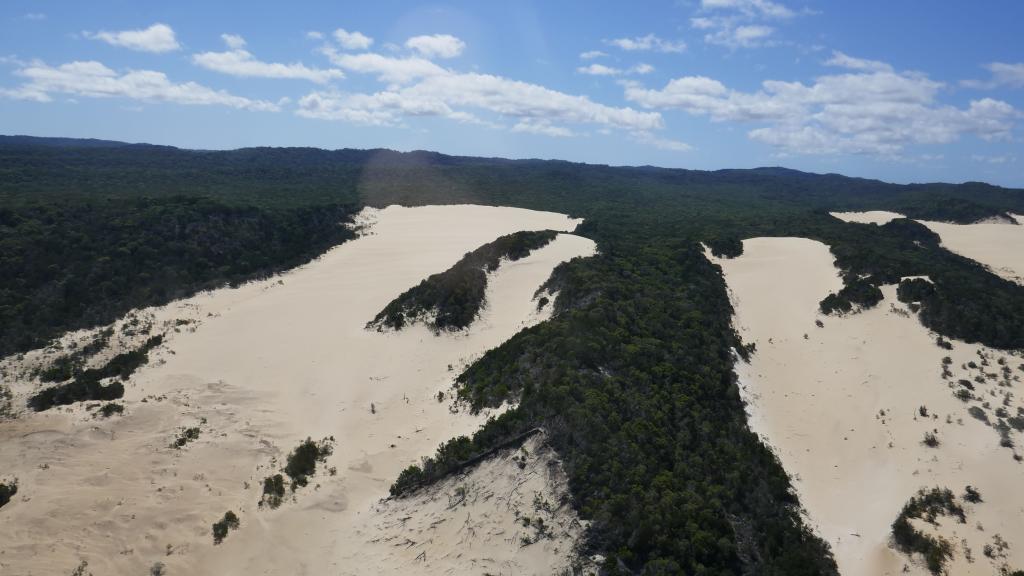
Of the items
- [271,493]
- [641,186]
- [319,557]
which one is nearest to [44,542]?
[271,493]

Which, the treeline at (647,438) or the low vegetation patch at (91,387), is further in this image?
the low vegetation patch at (91,387)

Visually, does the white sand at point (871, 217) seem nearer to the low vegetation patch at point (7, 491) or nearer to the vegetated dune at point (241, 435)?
the vegetated dune at point (241, 435)

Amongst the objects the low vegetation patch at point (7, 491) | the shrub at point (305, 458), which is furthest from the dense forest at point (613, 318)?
the low vegetation patch at point (7, 491)

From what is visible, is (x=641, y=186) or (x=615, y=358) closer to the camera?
(x=615, y=358)

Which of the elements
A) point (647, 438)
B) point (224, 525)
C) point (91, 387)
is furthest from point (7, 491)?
point (647, 438)

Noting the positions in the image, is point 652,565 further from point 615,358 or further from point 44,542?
point 44,542

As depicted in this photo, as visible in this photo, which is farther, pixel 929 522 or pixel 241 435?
pixel 241 435

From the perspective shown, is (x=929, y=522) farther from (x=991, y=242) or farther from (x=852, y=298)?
(x=991, y=242)
